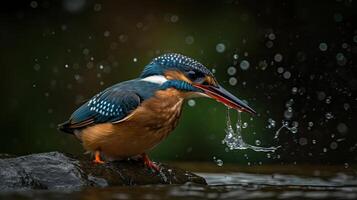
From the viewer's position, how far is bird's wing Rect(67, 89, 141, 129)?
4305mm

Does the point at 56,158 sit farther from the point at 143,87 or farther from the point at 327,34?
the point at 327,34

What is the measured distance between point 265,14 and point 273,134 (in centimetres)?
133

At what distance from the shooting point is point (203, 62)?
762cm

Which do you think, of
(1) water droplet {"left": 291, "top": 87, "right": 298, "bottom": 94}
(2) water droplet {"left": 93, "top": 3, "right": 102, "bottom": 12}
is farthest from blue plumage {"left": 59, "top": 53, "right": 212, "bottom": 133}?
(2) water droplet {"left": 93, "top": 3, "right": 102, "bottom": 12}

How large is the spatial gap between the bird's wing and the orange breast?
0.04m

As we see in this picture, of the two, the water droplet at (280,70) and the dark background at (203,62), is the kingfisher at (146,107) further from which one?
the water droplet at (280,70)

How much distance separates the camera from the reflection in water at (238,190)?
3.76 metres

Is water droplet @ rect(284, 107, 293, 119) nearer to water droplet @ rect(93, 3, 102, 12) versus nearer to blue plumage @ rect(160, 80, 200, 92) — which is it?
water droplet @ rect(93, 3, 102, 12)

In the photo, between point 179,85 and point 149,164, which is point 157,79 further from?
point 149,164

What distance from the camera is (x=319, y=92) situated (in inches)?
309

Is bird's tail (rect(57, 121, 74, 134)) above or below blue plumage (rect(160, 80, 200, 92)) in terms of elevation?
below

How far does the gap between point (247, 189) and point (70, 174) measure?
857 mm

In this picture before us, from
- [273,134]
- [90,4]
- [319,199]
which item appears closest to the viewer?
[319,199]

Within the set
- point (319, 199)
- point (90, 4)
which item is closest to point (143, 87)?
point (319, 199)
